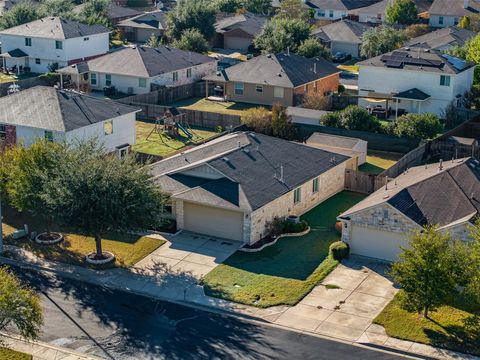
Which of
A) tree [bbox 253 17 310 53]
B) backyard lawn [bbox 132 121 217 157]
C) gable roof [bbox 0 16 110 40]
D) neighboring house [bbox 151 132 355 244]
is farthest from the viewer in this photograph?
tree [bbox 253 17 310 53]

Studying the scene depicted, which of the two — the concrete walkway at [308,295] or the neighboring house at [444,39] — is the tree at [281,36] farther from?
the concrete walkway at [308,295]

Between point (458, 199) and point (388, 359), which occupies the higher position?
point (458, 199)

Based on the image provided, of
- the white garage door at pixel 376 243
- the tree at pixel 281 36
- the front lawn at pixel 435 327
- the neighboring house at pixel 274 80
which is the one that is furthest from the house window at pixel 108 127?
the tree at pixel 281 36

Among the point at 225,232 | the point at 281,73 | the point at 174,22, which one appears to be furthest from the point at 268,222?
the point at 174,22

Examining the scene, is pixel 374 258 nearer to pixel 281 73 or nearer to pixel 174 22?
pixel 281 73

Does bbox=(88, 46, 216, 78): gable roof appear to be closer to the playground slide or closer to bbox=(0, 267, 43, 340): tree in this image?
the playground slide

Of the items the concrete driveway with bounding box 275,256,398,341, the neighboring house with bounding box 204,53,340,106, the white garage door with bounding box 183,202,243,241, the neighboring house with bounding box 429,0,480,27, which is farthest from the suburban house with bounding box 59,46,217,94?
the neighboring house with bounding box 429,0,480,27

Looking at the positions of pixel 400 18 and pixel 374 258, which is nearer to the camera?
pixel 374 258
